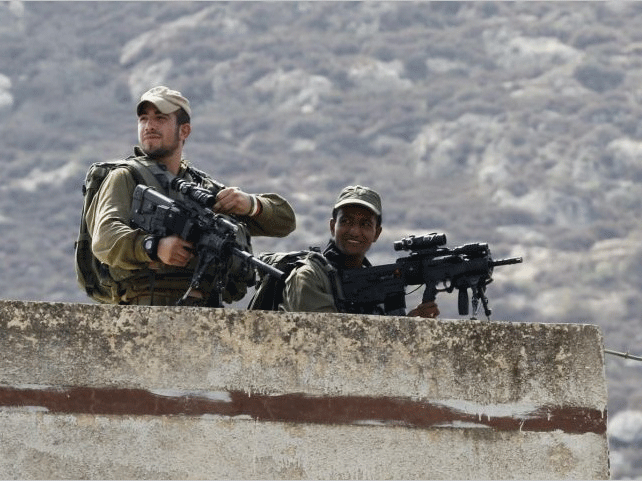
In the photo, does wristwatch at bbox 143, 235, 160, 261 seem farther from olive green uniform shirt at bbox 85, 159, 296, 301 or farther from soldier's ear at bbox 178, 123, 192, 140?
soldier's ear at bbox 178, 123, 192, 140

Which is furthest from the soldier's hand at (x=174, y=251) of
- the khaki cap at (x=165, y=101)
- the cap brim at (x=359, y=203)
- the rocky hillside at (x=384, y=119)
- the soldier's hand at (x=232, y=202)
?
the rocky hillside at (x=384, y=119)

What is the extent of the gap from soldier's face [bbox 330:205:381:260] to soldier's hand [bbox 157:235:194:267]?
1.56m

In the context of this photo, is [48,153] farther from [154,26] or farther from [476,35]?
[476,35]

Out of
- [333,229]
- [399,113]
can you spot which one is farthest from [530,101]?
[333,229]

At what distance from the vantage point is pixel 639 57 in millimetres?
175625

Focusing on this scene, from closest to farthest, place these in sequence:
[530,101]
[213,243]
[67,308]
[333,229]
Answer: [67,308] < [213,243] < [333,229] < [530,101]

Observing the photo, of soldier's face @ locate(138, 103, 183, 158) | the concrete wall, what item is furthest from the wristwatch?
the concrete wall

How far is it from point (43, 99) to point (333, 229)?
158416 mm

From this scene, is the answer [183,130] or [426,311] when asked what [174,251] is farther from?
[426,311]

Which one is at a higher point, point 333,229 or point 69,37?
point 69,37

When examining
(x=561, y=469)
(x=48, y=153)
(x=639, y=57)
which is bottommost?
(x=561, y=469)

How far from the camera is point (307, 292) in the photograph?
9.59 m

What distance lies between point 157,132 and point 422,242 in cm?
166

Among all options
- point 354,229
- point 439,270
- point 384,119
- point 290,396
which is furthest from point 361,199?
point 384,119
